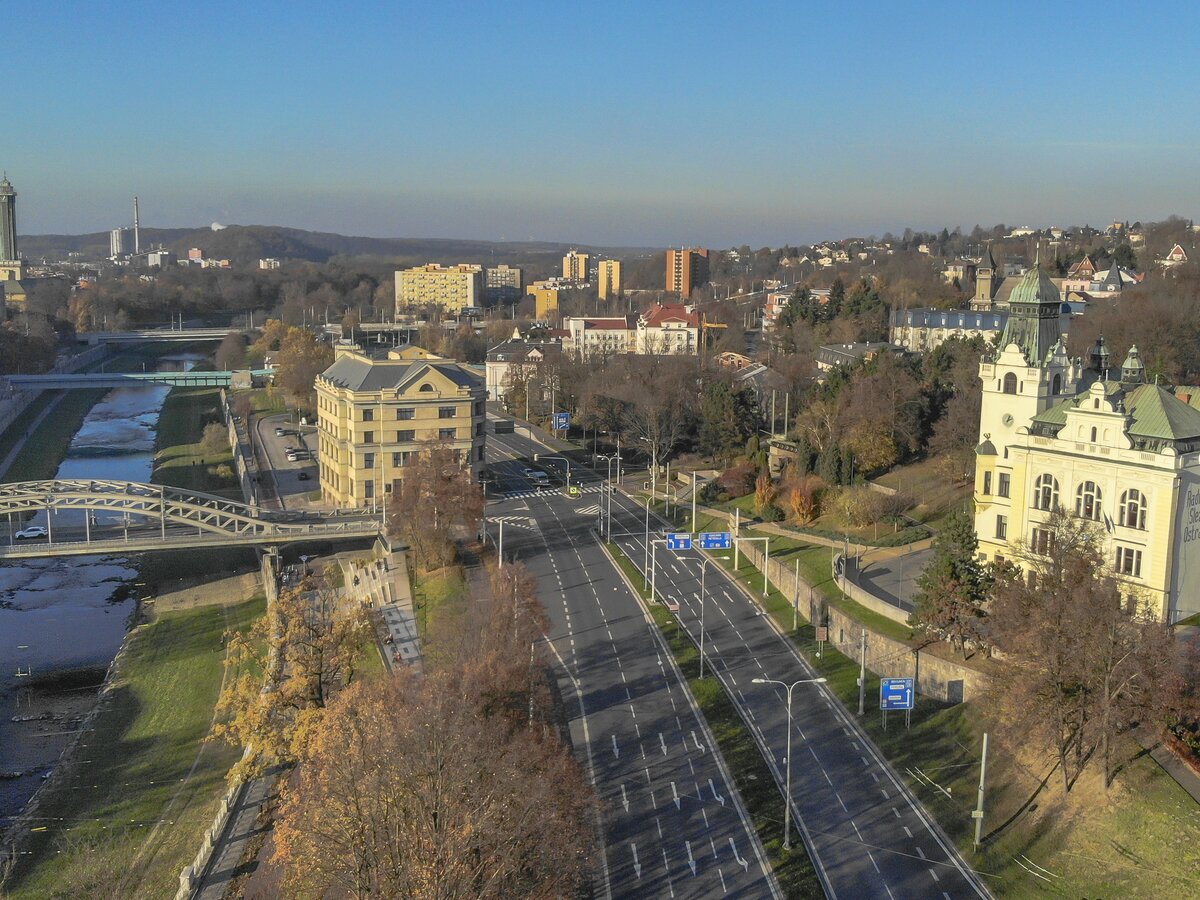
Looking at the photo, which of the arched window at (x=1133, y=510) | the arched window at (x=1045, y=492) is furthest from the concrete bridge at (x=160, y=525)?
the arched window at (x=1133, y=510)

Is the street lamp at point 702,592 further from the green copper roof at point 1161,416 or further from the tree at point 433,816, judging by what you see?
the green copper roof at point 1161,416

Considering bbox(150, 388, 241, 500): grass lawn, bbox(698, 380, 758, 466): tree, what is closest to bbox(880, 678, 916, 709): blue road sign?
bbox(698, 380, 758, 466): tree

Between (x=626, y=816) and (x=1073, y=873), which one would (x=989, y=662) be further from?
(x=626, y=816)

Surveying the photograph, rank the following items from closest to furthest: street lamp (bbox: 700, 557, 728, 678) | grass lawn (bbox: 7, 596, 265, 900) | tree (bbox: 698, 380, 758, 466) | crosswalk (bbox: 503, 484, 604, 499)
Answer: grass lawn (bbox: 7, 596, 265, 900) < street lamp (bbox: 700, 557, 728, 678) < crosswalk (bbox: 503, 484, 604, 499) < tree (bbox: 698, 380, 758, 466)

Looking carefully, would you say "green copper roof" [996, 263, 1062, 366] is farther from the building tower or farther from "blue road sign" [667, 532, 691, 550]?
the building tower

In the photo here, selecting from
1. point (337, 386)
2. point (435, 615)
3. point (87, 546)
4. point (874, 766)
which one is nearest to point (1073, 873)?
point (874, 766)

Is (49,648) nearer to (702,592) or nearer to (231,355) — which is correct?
(702,592)
